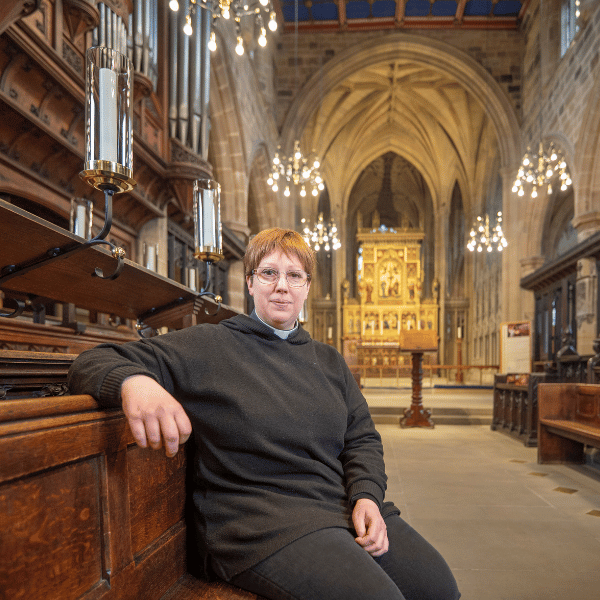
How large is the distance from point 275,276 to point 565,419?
13.7 ft

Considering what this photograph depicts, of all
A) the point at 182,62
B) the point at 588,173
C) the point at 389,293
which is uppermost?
the point at 182,62

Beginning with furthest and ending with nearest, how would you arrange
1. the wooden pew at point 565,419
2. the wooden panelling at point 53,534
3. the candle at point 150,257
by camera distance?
the wooden pew at point 565,419 → the candle at point 150,257 → the wooden panelling at point 53,534

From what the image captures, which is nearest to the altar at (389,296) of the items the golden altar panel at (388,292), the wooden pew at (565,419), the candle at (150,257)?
the golden altar panel at (388,292)

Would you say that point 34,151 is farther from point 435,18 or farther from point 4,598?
point 435,18

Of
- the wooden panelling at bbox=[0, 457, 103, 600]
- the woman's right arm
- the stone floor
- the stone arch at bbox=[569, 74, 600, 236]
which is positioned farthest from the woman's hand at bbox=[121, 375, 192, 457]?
the stone arch at bbox=[569, 74, 600, 236]

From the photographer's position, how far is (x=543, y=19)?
11242 mm

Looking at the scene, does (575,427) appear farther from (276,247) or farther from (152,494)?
(152,494)

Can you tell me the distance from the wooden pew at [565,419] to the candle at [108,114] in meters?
3.77

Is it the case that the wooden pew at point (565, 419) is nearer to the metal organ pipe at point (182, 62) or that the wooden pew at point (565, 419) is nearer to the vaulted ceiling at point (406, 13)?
the metal organ pipe at point (182, 62)

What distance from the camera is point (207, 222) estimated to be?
9.73 feet

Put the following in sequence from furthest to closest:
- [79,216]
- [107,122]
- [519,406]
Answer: [519,406] < [79,216] < [107,122]

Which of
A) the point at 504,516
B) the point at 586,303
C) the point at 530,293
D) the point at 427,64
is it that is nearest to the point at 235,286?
the point at 586,303

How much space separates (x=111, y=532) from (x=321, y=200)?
21.7m

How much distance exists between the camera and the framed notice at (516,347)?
9.02 m
